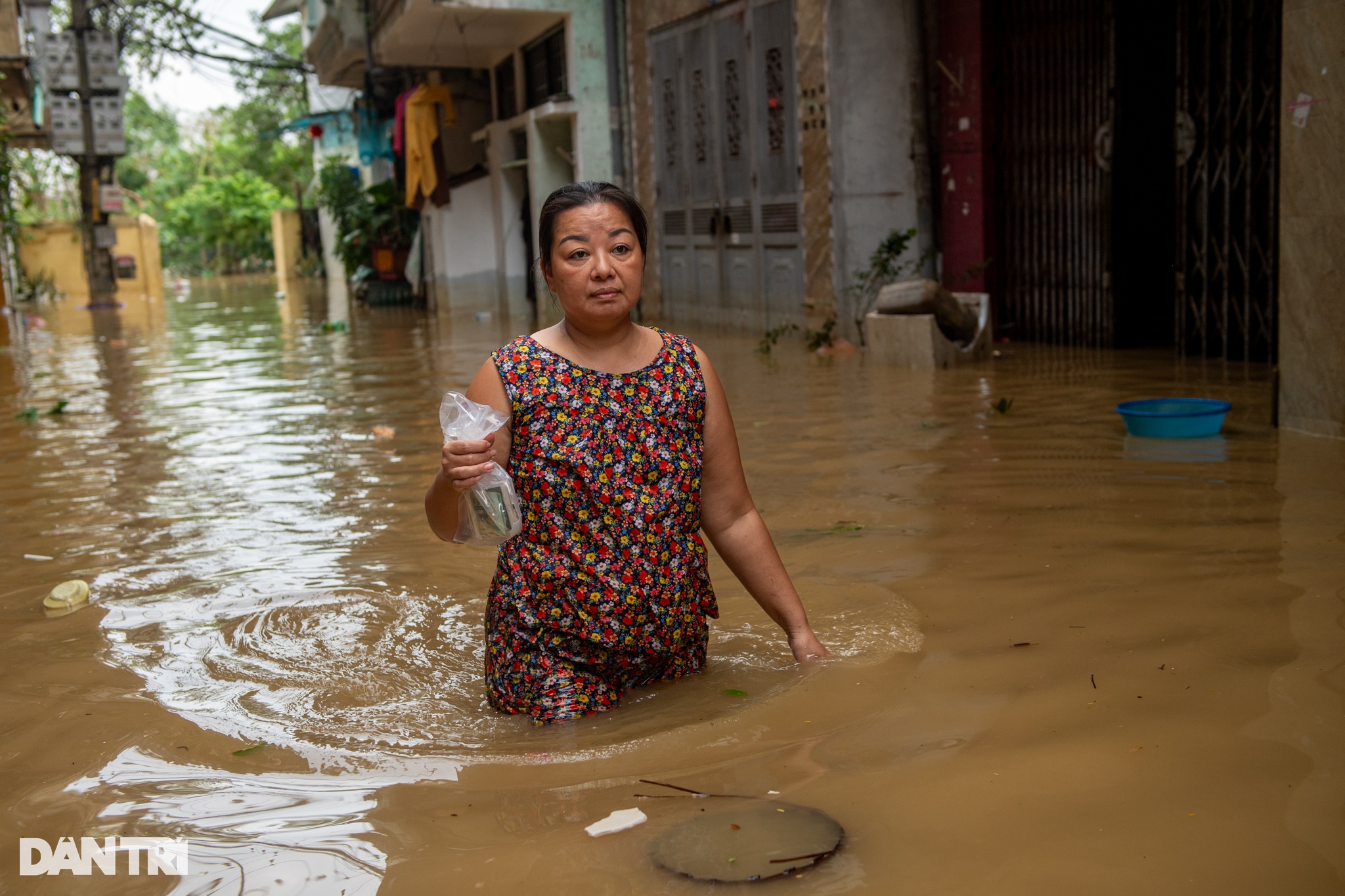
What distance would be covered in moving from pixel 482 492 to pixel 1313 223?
172 inches

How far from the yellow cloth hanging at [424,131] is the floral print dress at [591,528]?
1688 cm

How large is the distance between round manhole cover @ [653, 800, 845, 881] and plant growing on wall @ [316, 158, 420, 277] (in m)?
21.2

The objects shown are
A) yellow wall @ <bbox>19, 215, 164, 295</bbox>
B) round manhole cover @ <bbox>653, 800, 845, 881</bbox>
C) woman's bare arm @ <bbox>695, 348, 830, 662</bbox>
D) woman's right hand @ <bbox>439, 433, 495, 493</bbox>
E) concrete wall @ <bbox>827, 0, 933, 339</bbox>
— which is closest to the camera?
round manhole cover @ <bbox>653, 800, 845, 881</bbox>

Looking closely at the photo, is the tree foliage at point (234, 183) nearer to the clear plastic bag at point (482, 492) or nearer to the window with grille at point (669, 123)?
the window with grille at point (669, 123)

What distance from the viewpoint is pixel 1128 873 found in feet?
6.43

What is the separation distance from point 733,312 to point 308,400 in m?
5.41

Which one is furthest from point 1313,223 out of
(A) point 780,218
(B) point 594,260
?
(A) point 780,218

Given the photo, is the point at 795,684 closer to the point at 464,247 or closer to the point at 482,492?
the point at 482,492

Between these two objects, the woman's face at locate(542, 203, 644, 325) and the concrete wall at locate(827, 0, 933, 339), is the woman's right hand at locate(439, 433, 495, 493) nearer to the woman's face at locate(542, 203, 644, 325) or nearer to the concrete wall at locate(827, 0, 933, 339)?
the woman's face at locate(542, 203, 644, 325)

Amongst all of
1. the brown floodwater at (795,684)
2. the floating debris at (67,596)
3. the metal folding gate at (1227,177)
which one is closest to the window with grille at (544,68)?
the metal folding gate at (1227,177)

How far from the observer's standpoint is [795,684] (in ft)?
9.73

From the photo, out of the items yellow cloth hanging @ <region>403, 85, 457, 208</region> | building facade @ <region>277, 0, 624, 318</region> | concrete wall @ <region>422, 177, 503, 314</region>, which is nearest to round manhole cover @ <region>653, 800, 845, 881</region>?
building facade @ <region>277, 0, 624, 318</region>

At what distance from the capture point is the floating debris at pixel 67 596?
3.96 m

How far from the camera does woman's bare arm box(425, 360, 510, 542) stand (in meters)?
2.53
